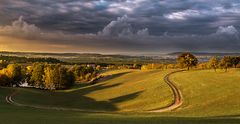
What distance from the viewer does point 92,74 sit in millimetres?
195750

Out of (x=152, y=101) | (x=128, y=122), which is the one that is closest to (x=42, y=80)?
(x=152, y=101)

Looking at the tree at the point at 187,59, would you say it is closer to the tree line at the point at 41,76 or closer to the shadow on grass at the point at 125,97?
the shadow on grass at the point at 125,97

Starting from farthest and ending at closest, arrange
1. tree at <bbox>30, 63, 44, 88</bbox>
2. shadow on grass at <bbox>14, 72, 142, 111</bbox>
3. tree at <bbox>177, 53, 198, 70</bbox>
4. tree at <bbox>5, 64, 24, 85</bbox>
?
1. tree at <bbox>5, 64, 24, 85</bbox>
2. tree at <bbox>30, 63, 44, 88</bbox>
3. tree at <bbox>177, 53, 198, 70</bbox>
4. shadow on grass at <bbox>14, 72, 142, 111</bbox>

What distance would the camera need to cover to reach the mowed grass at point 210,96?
5584 centimetres

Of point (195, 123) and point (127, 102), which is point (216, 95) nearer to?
point (127, 102)

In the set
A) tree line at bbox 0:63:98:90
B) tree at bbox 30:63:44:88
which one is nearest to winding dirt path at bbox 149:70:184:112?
tree line at bbox 0:63:98:90

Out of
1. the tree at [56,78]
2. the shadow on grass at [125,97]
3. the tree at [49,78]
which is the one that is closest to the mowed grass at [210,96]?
the shadow on grass at [125,97]

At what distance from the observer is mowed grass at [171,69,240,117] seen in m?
55.8

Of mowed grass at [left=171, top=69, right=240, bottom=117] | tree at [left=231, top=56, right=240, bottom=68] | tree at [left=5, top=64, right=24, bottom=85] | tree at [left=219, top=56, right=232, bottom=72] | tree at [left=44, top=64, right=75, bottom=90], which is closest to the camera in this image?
mowed grass at [left=171, top=69, right=240, bottom=117]

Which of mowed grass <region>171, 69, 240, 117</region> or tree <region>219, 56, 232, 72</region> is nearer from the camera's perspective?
mowed grass <region>171, 69, 240, 117</region>

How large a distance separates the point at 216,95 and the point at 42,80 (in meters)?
103

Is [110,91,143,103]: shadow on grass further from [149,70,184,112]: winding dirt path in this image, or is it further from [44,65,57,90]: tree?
[44,65,57,90]: tree

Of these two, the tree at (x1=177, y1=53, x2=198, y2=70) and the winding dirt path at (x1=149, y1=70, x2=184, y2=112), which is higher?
the tree at (x1=177, y1=53, x2=198, y2=70)

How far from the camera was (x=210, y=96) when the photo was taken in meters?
70.9
